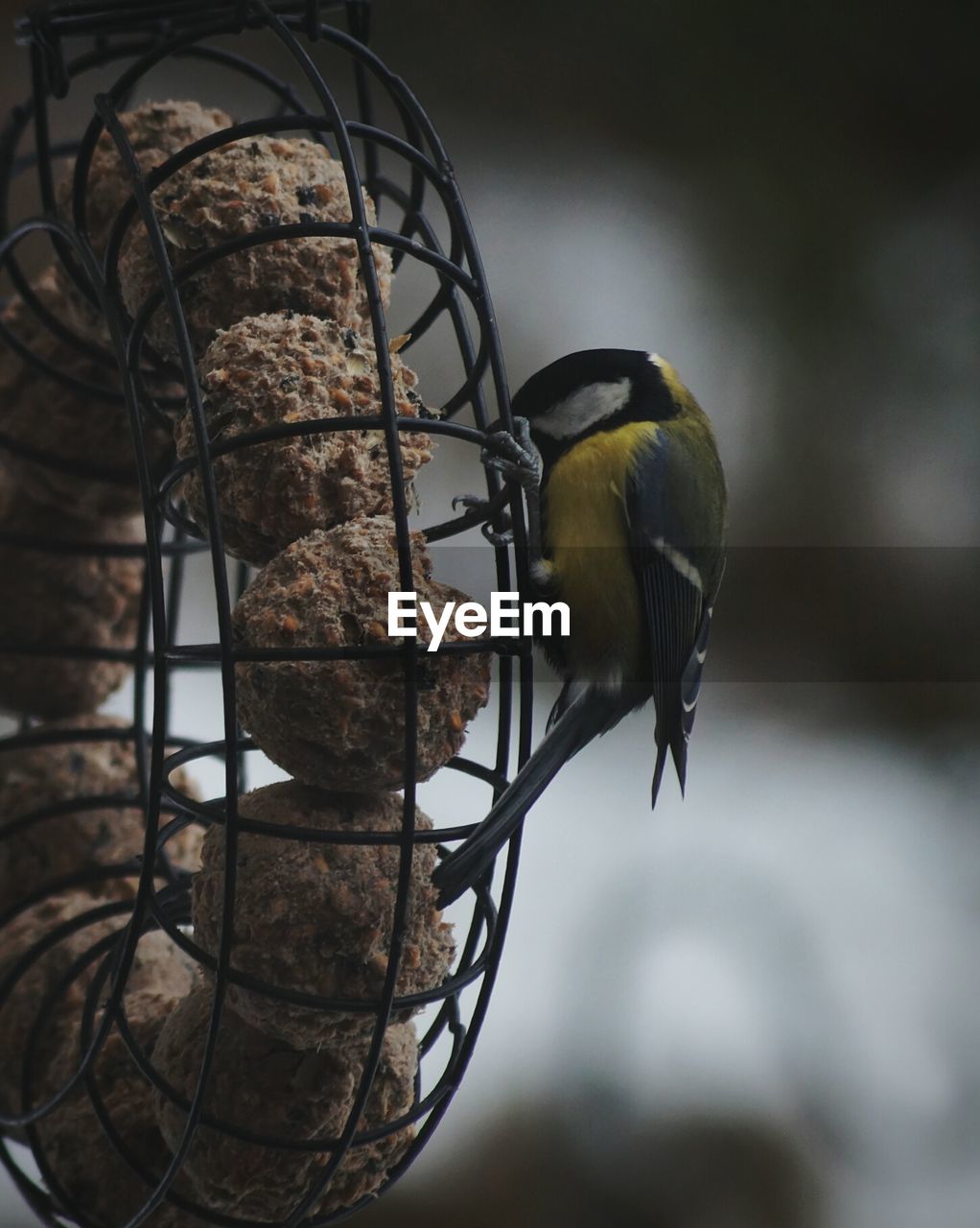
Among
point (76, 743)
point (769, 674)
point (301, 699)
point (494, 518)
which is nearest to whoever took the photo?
point (301, 699)

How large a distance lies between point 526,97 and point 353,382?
1048mm

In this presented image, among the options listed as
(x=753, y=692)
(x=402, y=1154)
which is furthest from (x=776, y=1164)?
(x=402, y=1154)

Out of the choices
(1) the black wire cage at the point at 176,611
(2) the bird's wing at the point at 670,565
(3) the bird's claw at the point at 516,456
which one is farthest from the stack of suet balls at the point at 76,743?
(2) the bird's wing at the point at 670,565

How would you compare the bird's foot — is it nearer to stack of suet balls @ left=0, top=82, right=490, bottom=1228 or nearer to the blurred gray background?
stack of suet balls @ left=0, top=82, right=490, bottom=1228

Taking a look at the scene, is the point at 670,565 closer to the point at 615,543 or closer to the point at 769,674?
the point at 615,543

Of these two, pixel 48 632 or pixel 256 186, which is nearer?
pixel 256 186

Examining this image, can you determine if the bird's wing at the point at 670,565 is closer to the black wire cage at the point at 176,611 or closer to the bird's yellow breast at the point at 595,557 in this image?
the bird's yellow breast at the point at 595,557

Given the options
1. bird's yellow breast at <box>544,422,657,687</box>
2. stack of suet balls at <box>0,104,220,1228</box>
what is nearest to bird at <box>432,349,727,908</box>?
bird's yellow breast at <box>544,422,657,687</box>

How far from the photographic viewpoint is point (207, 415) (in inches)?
24.8

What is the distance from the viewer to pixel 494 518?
0.68 m

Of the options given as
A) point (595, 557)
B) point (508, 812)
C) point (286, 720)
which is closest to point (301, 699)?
point (286, 720)

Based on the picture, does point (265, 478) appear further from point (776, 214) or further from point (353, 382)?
point (776, 214)

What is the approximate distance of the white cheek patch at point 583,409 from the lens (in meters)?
0.80

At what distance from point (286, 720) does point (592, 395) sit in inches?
14.1
